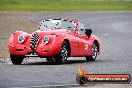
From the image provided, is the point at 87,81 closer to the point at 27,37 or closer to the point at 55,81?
the point at 55,81

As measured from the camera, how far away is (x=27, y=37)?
2075 centimetres

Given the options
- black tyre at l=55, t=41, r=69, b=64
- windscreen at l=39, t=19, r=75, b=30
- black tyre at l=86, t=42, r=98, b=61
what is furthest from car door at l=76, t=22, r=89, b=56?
black tyre at l=55, t=41, r=69, b=64

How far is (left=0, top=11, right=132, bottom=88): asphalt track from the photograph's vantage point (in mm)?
15163

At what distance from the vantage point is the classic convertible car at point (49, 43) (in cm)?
2044

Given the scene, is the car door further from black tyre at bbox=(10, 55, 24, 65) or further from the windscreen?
black tyre at bbox=(10, 55, 24, 65)

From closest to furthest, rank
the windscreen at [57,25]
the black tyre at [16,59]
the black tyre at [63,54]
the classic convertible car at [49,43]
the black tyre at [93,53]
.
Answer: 1. the classic convertible car at [49,43]
2. the black tyre at [63,54]
3. the black tyre at [16,59]
4. the windscreen at [57,25]
5. the black tyre at [93,53]

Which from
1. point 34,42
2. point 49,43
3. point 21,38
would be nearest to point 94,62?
point 49,43

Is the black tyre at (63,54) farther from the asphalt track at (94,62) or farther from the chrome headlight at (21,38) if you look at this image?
the chrome headlight at (21,38)

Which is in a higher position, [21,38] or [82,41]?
[21,38]

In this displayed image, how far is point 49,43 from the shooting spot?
67.2 feet

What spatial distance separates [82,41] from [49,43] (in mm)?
2311

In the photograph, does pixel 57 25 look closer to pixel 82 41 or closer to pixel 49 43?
pixel 82 41

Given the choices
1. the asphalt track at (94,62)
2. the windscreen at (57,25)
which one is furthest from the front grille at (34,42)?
the windscreen at (57,25)

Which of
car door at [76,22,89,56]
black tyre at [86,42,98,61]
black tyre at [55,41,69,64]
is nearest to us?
black tyre at [55,41,69,64]
